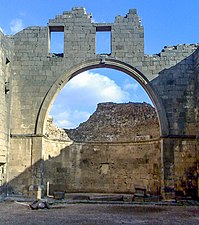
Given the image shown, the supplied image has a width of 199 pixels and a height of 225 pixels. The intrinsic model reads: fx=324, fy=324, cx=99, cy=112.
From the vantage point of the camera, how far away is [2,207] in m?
10.4

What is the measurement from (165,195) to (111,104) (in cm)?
899

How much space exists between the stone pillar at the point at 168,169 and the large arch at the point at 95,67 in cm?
44

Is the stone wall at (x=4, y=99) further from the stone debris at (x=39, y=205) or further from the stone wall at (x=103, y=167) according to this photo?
the stone wall at (x=103, y=167)

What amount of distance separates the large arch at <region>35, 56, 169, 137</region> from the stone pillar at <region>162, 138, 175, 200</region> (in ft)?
1.44

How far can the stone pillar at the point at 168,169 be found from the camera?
12.4 metres

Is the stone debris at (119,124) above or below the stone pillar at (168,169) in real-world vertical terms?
above

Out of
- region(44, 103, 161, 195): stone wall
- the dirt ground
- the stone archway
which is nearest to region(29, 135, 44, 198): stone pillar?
the stone archway

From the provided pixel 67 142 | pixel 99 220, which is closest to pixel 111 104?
pixel 67 142

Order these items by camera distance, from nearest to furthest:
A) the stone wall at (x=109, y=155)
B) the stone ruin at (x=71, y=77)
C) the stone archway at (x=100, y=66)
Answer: the stone ruin at (x=71, y=77)
the stone archway at (x=100, y=66)
the stone wall at (x=109, y=155)

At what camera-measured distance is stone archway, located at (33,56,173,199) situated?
514 inches

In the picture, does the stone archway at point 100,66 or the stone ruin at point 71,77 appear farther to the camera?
the stone archway at point 100,66

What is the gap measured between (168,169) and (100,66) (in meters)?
5.11

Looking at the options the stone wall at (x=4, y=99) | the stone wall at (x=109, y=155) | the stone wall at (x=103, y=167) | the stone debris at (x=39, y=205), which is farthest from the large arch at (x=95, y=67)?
the stone wall at (x=103, y=167)

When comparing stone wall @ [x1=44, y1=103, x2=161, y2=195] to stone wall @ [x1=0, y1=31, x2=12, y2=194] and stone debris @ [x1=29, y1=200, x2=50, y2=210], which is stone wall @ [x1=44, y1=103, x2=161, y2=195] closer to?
stone wall @ [x1=0, y1=31, x2=12, y2=194]
